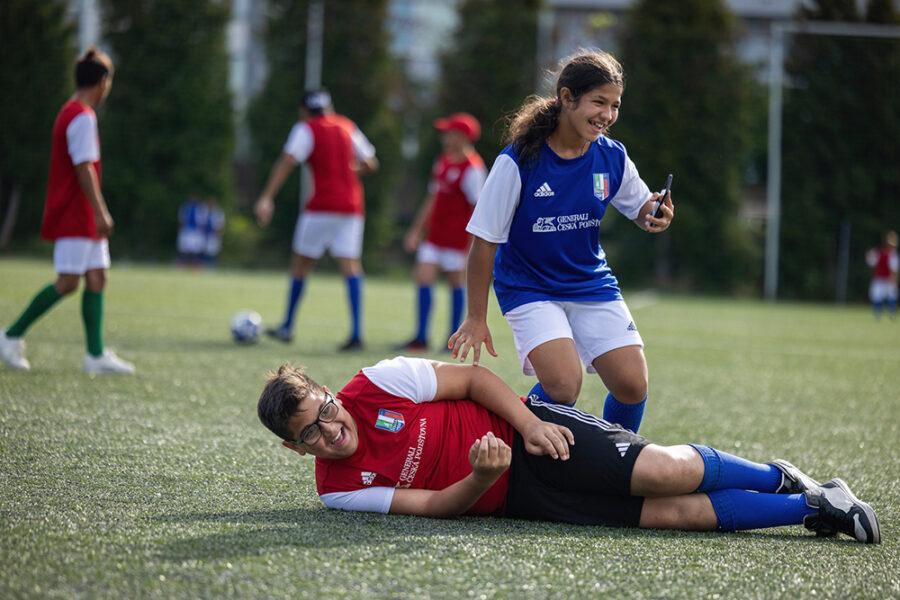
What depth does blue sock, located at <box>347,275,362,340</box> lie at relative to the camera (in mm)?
8847

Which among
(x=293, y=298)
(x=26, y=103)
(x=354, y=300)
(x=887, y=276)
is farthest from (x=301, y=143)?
(x=26, y=103)

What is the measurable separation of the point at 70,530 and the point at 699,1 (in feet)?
78.8

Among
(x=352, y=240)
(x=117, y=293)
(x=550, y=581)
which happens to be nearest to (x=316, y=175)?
(x=352, y=240)

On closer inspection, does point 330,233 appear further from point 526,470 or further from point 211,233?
point 211,233

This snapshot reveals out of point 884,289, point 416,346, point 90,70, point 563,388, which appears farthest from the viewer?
point 884,289

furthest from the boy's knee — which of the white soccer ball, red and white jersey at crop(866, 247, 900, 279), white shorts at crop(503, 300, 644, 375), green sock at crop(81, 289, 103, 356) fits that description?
red and white jersey at crop(866, 247, 900, 279)

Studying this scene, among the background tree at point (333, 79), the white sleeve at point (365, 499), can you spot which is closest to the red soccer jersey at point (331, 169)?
the white sleeve at point (365, 499)

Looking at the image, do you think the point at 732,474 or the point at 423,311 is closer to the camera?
the point at 732,474

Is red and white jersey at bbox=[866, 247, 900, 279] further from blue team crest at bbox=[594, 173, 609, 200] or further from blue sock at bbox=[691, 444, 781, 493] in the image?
blue sock at bbox=[691, 444, 781, 493]

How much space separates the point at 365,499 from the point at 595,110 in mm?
1707

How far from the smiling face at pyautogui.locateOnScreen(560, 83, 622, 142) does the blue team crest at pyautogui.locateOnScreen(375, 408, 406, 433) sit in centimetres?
140

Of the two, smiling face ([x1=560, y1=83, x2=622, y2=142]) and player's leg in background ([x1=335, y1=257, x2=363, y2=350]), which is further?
player's leg in background ([x1=335, y1=257, x2=363, y2=350])

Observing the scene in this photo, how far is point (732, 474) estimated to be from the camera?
11.5 feet

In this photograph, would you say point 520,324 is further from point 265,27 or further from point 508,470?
point 265,27
